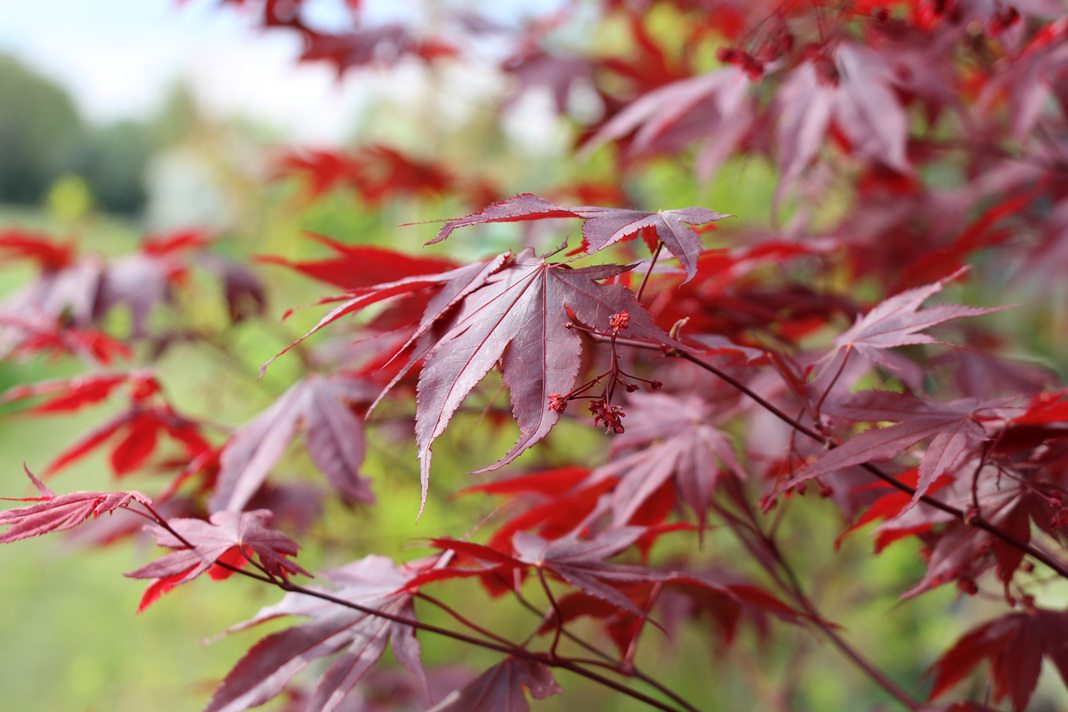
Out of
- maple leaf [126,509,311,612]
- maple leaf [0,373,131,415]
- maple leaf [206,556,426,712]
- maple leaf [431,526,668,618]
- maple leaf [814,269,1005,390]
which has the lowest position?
maple leaf [0,373,131,415]

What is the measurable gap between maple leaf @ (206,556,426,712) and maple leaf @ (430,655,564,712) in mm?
44

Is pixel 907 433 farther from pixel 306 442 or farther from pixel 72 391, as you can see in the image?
pixel 72 391

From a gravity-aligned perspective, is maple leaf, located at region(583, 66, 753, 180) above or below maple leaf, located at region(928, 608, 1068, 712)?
above

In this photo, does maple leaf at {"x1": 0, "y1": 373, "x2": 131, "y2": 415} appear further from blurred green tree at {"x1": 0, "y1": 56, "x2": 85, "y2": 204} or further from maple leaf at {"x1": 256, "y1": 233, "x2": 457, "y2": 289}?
blurred green tree at {"x1": 0, "y1": 56, "x2": 85, "y2": 204}

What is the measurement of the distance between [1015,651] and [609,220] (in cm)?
44

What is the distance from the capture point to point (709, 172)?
3.03 feet

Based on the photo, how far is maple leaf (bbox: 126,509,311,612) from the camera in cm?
45

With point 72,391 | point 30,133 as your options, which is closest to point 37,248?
point 72,391

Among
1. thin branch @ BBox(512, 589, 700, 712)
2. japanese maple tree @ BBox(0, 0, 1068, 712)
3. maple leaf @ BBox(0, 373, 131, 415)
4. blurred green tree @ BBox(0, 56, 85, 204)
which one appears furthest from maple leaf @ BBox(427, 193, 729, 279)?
blurred green tree @ BBox(0, 56, 85, 204)

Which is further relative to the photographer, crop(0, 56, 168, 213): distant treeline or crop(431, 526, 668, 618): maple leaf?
crop(0, 56, 168, 213): distant treeline

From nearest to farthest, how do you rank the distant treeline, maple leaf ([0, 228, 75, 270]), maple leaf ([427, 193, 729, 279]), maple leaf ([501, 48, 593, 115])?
maple leaf ([427, 193, 729, 279]) → maple leaf ([0, 228, 75, 270]) → maple leaf ([501, 48, 593, 115]) → the distant treeline

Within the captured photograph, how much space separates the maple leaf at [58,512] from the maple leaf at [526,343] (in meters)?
0.16

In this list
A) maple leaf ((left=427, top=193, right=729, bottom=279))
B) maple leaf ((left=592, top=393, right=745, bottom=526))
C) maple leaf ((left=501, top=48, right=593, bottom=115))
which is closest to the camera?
maple leaf ((left=427, top=193, right=729, bottom=279))

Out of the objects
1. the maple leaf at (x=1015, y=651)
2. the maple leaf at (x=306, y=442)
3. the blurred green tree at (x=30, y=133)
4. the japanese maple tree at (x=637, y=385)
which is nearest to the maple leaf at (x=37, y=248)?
the japanese maple tree at (x=637, y=385)
